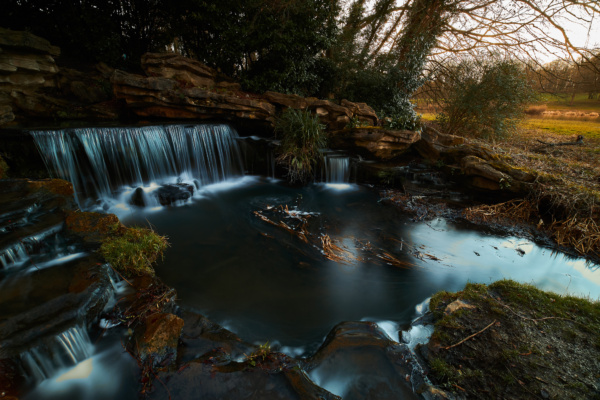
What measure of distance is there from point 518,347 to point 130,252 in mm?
4691

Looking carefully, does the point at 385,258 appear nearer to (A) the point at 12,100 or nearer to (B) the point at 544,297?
(B) the point at 544,297

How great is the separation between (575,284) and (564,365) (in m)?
3.20

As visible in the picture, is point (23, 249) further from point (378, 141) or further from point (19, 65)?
point (378, 141)

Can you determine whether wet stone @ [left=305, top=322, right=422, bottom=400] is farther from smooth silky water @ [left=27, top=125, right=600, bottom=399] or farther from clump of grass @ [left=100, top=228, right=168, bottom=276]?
clump of grass @ [left=100, top=228, right=168, bottom=276]

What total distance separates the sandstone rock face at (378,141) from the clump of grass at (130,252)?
6999 mm

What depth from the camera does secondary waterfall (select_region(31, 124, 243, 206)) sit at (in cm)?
632

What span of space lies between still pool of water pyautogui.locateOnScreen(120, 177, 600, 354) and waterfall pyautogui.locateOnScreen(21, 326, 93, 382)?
134 cm

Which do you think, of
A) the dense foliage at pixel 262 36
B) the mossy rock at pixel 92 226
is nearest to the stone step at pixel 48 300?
the mossy rock at pixel 92 226

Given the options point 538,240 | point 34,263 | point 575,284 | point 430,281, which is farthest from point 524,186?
point 34,263

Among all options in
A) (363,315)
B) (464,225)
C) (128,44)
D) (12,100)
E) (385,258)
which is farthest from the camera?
(128,44)

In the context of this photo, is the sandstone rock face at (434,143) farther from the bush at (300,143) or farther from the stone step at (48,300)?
the stone step at (48,300)

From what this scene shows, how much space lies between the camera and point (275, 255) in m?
5.14

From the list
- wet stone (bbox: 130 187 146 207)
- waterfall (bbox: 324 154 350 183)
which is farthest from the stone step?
waterfall (bbox: 324 154 350 183)

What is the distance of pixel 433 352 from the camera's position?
271cm
